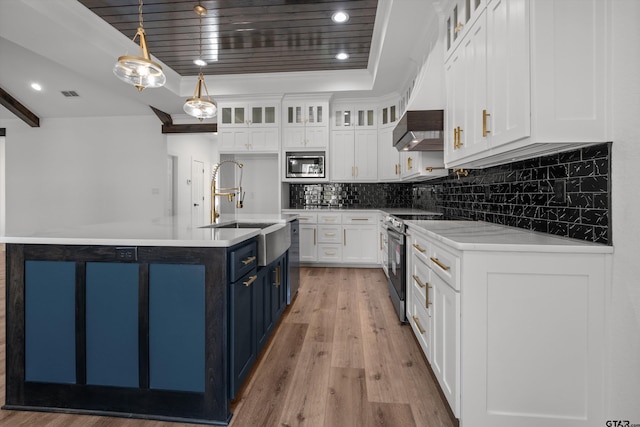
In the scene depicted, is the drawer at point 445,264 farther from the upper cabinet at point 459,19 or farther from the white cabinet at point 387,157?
the white cabinet at point 387,157

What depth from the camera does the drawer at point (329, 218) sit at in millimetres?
5121

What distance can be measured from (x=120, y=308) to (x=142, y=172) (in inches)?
222

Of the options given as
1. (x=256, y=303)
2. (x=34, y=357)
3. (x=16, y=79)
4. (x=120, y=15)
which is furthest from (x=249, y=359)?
(x=16, y=79)

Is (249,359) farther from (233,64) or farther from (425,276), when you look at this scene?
(233,64)

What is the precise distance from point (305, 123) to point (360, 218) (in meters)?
1.72

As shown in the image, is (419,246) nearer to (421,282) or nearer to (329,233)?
(421,282)

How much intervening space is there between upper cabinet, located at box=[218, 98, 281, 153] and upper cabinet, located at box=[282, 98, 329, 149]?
0.16 m

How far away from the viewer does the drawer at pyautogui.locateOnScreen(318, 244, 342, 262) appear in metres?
5.15

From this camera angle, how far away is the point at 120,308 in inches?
65.7

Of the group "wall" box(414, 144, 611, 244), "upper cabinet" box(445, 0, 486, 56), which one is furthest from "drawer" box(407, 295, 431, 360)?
"upper cabinet" box(445, 0, 486, 56)

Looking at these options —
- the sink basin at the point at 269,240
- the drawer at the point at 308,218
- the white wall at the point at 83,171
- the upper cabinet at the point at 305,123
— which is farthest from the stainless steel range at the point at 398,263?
the white wall at the point at 83,171

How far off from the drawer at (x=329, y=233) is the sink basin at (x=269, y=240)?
2.13 meters

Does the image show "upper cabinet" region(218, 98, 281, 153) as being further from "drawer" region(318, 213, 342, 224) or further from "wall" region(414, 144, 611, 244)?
"wall" region(414, 144, 611, 244)

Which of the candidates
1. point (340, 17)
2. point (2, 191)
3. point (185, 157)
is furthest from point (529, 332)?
point (2, 191)
